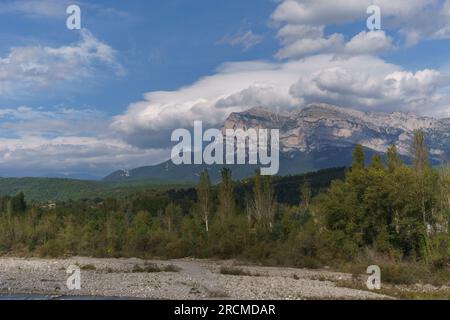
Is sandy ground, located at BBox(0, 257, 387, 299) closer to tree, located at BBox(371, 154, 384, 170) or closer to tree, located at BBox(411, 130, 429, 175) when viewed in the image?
tree, located at BBox(371, 154, 384, 170)

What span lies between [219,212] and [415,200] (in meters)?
36.5

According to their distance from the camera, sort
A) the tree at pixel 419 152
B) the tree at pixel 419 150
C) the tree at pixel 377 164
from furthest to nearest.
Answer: the tree at pixel 377 164 < the tree at pixel 419 150 < the tree at pixel 419 152

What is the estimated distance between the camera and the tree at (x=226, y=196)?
7238 cm

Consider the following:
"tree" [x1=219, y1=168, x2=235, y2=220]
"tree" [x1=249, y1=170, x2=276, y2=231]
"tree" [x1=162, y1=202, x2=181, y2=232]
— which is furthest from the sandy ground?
"tree" [x1=162, y1=202, x2=181, y2=232]

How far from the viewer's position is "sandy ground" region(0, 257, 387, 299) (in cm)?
2991

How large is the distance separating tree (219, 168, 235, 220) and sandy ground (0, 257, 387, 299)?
23.1 meters

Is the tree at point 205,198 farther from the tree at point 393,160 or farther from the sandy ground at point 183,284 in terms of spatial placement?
the tree at point 393,160

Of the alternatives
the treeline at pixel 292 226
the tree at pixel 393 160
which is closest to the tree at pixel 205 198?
the treeline at pixel 292 226

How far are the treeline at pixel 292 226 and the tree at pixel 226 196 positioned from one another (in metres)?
0.14

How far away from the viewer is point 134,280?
3984 cm
